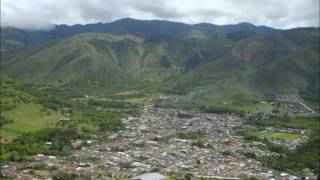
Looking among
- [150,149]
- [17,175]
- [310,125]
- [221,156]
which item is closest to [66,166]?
[17,175]

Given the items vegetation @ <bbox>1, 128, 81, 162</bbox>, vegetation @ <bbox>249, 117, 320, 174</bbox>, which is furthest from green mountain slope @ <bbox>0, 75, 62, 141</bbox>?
vegetation @ <bbox>249, 117, 320, 174</bbox>

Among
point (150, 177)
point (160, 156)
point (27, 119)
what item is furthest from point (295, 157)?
point (27, 119)

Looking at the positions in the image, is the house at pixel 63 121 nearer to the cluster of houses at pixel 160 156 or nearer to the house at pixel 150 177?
the cluster of houses at pixel 160 156

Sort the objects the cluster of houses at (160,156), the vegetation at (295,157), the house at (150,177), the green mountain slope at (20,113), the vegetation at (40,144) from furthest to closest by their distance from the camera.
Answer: the green mountain slope at (20,113) → the vegetation at (40,144) → the vegetation at (295,157) → the cluster of houses at (160,156) → the house at (150,177)

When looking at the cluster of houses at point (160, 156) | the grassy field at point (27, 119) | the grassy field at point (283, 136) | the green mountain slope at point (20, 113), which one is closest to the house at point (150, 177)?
the cluster of houses at point (160, 156)

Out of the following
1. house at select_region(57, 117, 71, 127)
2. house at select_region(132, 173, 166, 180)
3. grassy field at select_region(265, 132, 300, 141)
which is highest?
house at select_region(57, 117, 71, 127)

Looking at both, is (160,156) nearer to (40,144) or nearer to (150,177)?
(150,177)

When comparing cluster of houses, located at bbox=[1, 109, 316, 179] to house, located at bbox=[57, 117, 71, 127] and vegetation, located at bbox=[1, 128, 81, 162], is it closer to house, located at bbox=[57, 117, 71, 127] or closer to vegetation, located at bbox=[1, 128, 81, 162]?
vegetation, located at bbox=[1, 128, 81, 162]

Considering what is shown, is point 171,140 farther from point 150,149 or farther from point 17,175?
point 17,175
